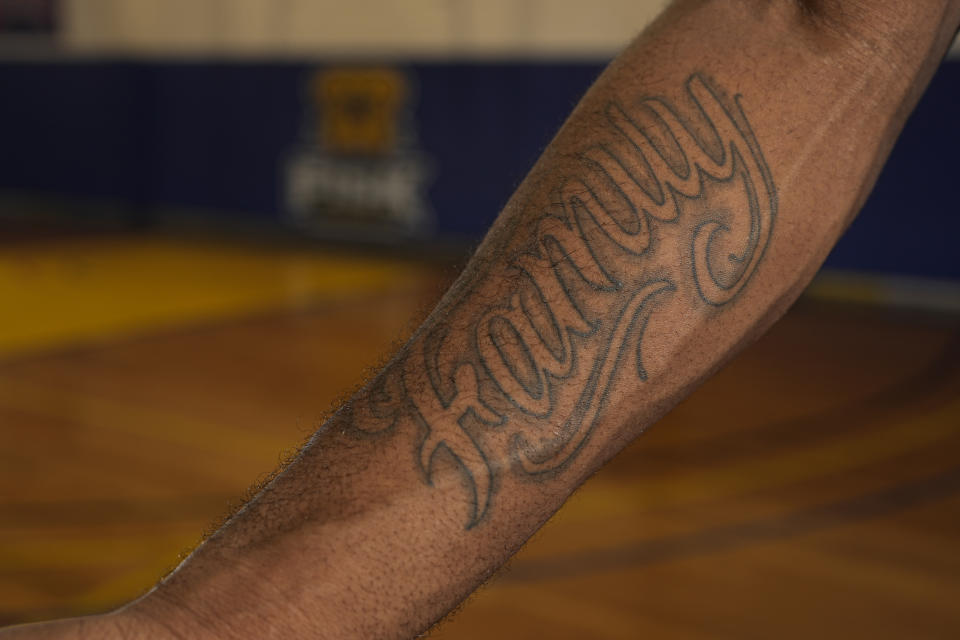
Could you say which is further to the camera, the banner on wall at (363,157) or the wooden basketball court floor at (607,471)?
the banner on wall at (363,157)

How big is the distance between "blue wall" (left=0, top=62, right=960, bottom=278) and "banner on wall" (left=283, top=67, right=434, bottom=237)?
65 millimetres

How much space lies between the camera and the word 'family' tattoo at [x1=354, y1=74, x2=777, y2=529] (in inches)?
14.7

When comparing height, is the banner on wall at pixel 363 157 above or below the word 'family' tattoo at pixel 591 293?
below

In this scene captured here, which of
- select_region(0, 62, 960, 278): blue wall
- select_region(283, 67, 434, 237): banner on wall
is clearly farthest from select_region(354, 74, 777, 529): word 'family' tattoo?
select_region(283, 67, 434, 237): banner on wall

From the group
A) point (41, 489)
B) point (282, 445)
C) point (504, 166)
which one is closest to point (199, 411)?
point (282, 445)

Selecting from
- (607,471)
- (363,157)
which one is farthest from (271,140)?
(607,471)

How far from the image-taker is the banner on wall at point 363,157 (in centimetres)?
386

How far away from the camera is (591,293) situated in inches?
14.8

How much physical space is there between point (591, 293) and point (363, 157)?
3621mm

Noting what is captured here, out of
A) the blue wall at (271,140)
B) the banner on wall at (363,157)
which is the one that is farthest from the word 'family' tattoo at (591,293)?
the banner on wall at (363,157)

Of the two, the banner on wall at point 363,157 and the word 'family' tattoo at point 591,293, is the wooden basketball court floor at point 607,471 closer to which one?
the word 'family' tattoo at point 591,293

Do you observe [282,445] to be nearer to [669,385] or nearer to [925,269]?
[669,385]

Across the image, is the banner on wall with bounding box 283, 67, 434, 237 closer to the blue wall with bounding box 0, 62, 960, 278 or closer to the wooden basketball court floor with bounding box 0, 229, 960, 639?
the blue wall with bounding box 0, 62, 960, 278

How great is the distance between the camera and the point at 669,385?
384mm
